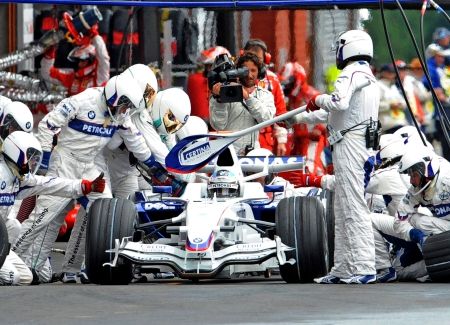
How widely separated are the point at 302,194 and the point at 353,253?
1.59 meters

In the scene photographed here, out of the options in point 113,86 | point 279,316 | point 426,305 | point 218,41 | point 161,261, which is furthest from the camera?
point 218,41

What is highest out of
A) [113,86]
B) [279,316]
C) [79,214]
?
[113,86]

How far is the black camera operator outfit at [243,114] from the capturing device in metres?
19.0

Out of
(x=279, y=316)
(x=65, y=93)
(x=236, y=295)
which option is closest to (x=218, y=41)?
(x=65, y=93)

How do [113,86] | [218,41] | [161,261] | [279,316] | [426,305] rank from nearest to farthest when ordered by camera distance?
[279,316] → [426,305] → [161,261] → [113,86] → [218,41]

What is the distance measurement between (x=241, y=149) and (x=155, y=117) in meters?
1.58

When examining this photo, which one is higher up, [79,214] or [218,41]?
[218,41]

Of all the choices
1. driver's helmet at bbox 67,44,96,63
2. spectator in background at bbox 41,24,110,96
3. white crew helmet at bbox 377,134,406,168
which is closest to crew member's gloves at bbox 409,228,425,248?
white crew helmet at bbox 377,134,406,168

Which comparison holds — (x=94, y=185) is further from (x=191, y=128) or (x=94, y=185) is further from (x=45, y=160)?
(x=191, y=128)

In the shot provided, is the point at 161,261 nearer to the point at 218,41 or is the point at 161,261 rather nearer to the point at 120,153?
the point at 120,153

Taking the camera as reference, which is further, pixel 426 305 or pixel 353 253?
pixel 353 253

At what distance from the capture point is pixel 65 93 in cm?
2367

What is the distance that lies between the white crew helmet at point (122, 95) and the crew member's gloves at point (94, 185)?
627 millimetres

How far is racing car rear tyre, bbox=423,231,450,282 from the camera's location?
15727mm
